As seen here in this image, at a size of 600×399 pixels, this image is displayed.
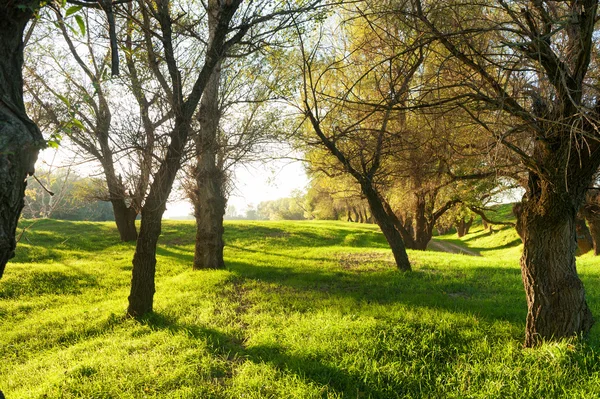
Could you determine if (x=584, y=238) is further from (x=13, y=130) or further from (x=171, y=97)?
(x=13, y=130)

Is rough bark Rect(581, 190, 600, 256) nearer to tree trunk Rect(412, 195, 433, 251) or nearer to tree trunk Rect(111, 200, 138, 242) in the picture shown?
tree trunk Rect(412, 195, 433, 251)

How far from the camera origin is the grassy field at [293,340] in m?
3.71

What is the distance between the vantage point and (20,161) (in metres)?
2.48

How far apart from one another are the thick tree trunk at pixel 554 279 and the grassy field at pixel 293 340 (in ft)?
0.86

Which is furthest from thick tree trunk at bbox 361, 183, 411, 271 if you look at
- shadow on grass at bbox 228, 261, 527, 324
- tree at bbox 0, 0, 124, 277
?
tree at bbox 0, 0, 124, 277

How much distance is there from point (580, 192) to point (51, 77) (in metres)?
15.6

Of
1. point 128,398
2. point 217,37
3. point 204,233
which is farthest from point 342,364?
point 204,233

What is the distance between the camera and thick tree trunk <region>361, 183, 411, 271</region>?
9029 mm

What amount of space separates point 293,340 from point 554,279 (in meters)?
3.61

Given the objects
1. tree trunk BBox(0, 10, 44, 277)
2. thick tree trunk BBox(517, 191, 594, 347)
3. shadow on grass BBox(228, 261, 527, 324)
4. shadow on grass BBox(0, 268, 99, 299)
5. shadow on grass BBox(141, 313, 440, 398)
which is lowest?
shadow on grass BBox(0, 268, 99, 299)

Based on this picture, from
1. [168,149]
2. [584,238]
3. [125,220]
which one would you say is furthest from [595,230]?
[125,220]

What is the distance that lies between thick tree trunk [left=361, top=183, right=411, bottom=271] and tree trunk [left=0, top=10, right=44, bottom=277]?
24.6ft

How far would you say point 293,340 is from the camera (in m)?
4.74

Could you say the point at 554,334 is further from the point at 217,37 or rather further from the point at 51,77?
the point at 51,77
